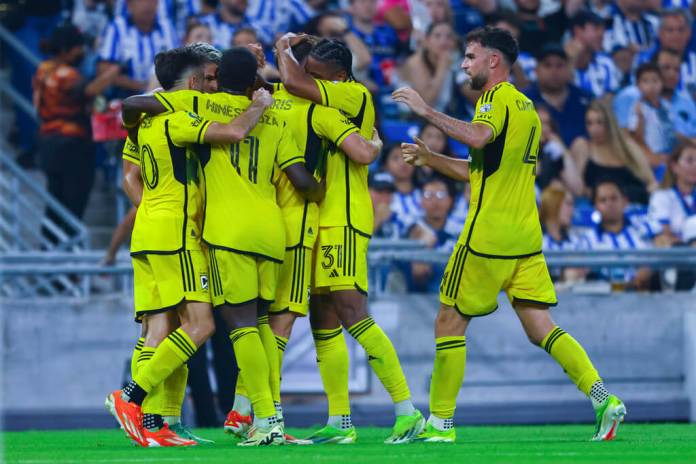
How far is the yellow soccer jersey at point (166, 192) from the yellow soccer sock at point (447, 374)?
64.4 inches

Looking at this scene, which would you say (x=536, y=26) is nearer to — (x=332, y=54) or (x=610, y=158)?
(x=610, y=158)

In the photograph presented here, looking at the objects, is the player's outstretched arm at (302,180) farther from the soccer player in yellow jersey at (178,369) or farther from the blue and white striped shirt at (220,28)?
the blue and white striped shirt at (220,28)

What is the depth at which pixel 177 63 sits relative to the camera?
9609 mm

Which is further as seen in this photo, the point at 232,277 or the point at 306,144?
the point at 306,144

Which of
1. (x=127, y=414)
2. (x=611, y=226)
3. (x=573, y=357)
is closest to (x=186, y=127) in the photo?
(x=127, y=414)

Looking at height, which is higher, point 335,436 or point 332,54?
point 332,54

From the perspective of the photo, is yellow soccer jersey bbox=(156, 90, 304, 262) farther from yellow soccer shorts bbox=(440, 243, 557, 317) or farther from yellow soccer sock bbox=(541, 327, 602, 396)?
yellow soccer sock bbox=(541, 327, 602, 396)

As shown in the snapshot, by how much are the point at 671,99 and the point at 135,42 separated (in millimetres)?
6187

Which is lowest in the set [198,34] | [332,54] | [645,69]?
[332,54]

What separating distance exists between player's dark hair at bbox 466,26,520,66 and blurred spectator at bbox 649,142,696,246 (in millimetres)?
6477

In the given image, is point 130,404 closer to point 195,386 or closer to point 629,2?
point 195,386

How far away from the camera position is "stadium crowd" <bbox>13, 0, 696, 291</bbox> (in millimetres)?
14836

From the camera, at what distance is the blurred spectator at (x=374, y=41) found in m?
16.3

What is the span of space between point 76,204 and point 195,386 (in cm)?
307
